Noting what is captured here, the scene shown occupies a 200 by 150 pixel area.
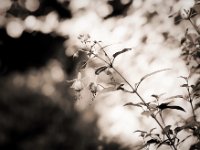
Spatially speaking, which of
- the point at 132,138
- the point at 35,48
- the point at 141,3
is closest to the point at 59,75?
the point at 35,48

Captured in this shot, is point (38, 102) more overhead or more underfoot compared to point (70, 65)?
more underfoot

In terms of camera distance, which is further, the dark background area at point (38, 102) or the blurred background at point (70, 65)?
the blurred background at point (70, 65)

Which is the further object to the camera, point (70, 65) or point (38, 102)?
point (70, 65)

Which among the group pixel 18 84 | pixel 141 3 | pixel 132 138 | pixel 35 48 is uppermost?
pixel 141 3

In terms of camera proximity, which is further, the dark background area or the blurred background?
the blurred background

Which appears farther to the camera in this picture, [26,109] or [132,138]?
[132,138]

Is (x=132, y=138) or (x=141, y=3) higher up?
(x=141, y=3)

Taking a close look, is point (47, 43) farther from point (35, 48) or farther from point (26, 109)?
point (26, 109)

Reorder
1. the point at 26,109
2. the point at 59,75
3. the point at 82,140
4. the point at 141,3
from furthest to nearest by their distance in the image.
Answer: the point at 141,3 → the point at 59,75 → the point at 82,140 → the point at 26,109
